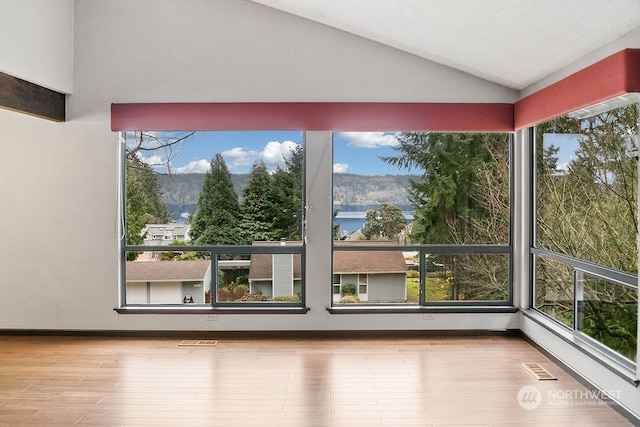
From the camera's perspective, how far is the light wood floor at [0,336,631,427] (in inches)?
135

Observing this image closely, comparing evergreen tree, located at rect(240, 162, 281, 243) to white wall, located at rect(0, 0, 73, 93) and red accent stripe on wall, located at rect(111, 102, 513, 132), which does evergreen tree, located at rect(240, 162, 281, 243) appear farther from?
white wall, located at rect(0, 0, 73, 93)

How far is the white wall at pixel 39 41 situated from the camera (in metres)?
4.16

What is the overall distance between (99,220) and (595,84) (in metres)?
4.57

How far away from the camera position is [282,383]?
4023 millimetres

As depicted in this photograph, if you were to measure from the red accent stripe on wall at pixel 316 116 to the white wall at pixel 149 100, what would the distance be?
3.9 inches

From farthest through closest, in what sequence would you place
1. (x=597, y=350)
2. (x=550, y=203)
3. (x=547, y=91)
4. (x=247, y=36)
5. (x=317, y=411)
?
(x=247, y=36) < (x=550, y=203) < (x=547, y=91) < (x=597, y=350) < (x=317, y=411)

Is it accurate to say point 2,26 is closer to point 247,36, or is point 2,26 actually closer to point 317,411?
point 247,36

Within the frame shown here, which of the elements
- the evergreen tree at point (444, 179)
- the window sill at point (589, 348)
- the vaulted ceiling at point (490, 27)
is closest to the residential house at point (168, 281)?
the evergreen tree at point (444, 179)

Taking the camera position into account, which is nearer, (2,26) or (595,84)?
(595,84)

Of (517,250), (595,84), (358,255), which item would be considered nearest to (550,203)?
(517,250)

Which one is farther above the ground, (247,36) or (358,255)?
(247,36)

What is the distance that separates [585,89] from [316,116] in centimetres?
242

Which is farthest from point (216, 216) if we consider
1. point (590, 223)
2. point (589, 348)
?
point (589, 348)

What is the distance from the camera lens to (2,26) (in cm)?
405
